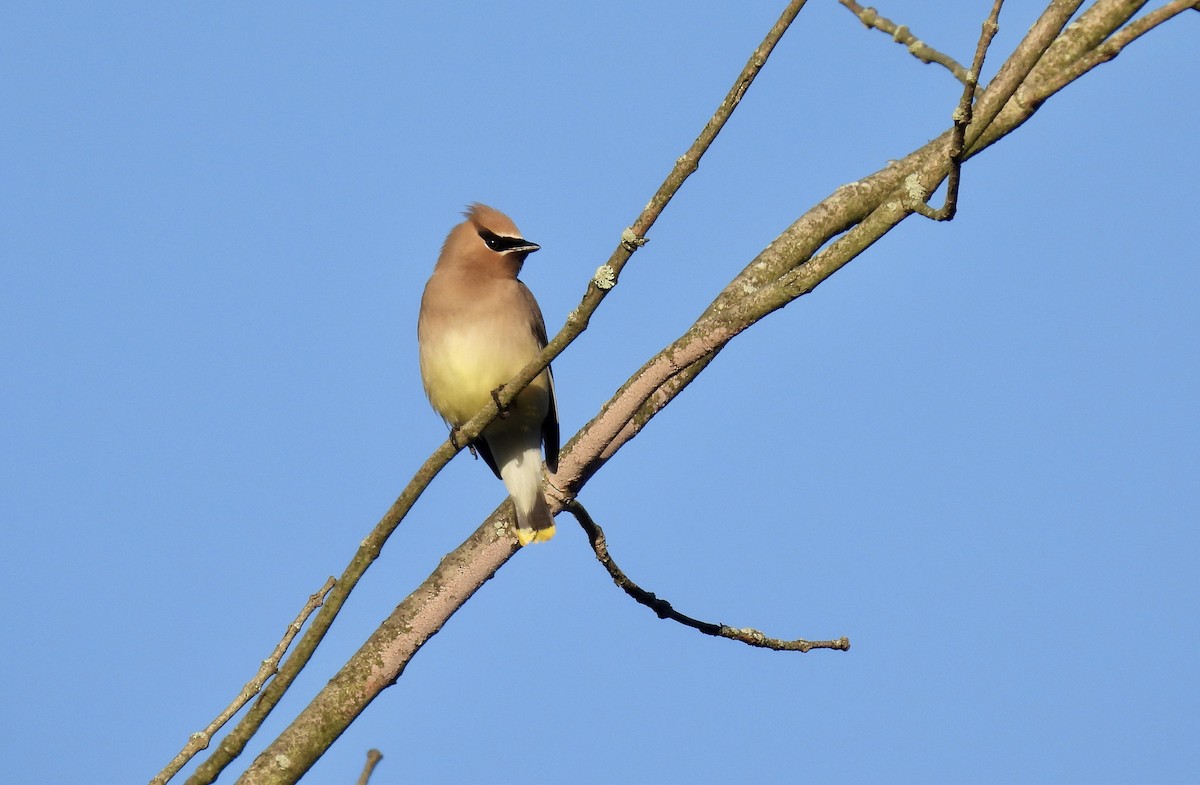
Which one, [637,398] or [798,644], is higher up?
[637,398]

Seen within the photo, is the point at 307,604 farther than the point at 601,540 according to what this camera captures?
No

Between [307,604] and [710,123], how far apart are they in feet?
5.77

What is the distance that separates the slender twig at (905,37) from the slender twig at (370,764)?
96.3 inches

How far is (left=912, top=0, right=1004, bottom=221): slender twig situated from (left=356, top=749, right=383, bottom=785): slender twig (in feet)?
6.40

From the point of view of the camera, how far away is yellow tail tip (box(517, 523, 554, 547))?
5094mm

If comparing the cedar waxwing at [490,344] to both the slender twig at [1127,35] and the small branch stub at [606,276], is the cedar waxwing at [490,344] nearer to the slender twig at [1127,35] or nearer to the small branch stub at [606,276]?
the small branch stub at [606,276]

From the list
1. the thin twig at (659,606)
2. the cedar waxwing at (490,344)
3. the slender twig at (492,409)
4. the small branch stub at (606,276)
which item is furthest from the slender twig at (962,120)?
the cedar waxwing at (490,344)

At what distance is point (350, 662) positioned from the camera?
462 cm

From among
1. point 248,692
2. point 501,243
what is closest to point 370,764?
point 248,692

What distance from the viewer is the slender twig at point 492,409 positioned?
338 cm

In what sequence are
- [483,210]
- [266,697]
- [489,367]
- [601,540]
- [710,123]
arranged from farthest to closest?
[483,210]
[489,367]
[601,540]
[266,697]
[710,123]

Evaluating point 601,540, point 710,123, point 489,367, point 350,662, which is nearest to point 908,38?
point 710,123

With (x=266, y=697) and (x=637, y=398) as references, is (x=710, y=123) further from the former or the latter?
(x=266, y=697)

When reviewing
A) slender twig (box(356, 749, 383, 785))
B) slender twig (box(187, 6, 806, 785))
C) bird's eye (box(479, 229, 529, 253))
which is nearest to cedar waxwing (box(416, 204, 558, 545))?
bird's eye (box(479, 229, 529, 253))
